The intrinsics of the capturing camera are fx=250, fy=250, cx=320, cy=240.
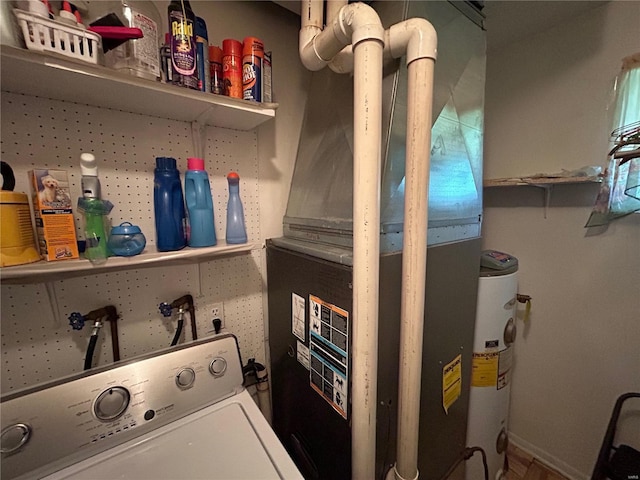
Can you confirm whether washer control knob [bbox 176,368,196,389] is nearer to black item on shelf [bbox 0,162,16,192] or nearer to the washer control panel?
the washer control panel

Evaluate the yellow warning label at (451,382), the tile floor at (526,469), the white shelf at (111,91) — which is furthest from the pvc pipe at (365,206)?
the tile floor at (526,469)

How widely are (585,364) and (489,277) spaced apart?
87cm

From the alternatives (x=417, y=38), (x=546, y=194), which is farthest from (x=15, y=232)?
(x=546, y=194)

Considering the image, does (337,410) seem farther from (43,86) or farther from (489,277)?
(43,86)

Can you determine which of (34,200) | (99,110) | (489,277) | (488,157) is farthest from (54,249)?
(488,157)

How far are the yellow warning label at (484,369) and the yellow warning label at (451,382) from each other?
14 cm

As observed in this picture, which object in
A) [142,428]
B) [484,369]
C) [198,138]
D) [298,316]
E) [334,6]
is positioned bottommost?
[484,369]

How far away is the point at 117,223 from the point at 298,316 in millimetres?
707

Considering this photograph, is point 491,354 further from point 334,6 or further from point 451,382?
point 334,6

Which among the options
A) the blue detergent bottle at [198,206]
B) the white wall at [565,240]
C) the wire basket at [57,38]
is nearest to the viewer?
the wire basket at [57,38]

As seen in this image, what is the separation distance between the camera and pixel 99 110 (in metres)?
0.81

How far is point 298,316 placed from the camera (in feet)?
3.05

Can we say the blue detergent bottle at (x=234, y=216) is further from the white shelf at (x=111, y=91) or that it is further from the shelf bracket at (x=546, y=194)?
the shelf bracket at (x=546, y=194)

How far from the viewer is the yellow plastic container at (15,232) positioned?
0.57m
